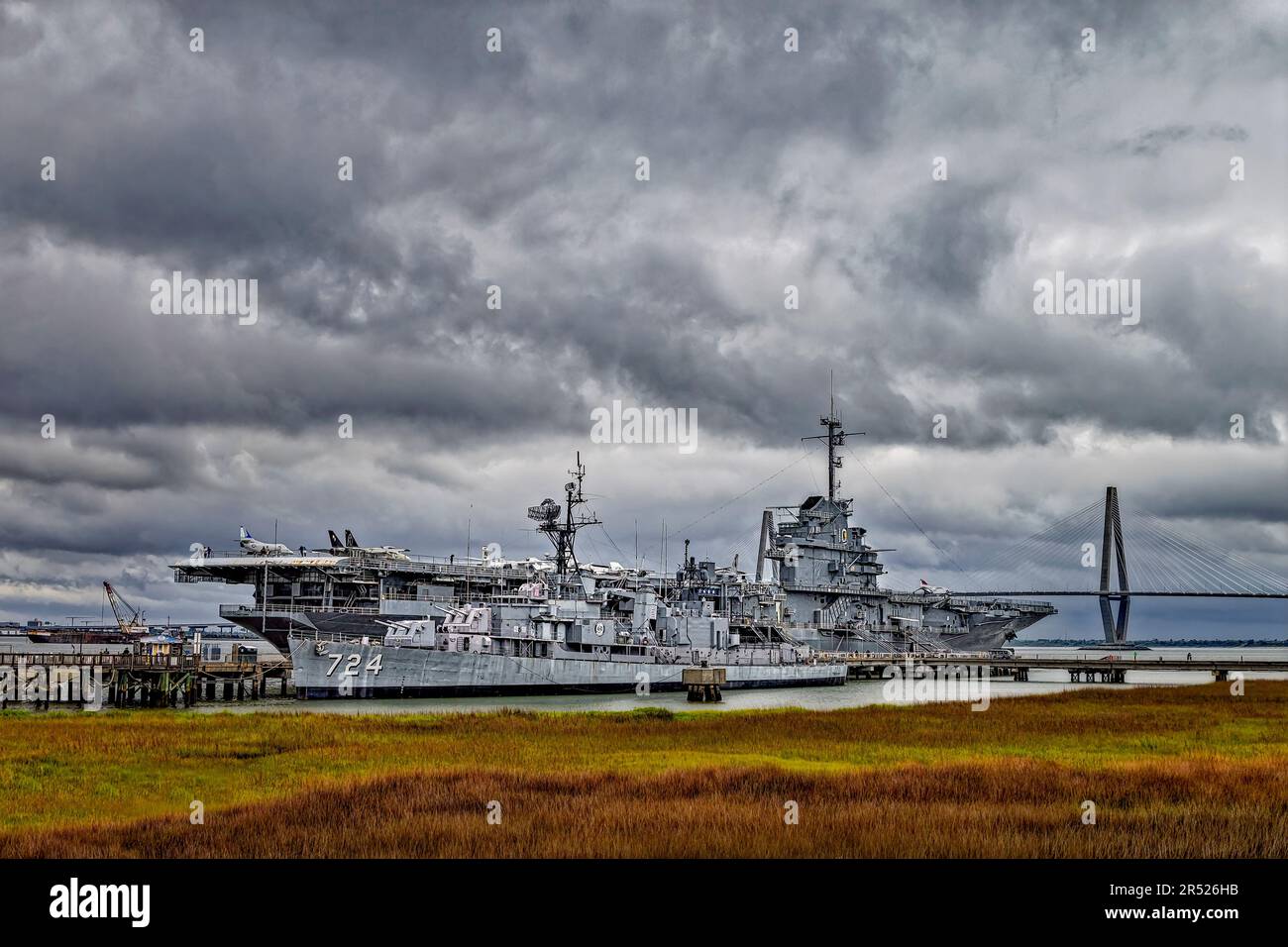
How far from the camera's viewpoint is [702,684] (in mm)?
61062

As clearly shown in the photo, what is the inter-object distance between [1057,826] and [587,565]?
78.9 metres

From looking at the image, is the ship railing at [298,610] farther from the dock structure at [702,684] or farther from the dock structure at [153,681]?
the dock structure at [702,684]

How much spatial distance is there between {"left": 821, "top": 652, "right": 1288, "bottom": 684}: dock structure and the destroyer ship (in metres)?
5.04

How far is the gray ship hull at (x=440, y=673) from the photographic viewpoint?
59469mm

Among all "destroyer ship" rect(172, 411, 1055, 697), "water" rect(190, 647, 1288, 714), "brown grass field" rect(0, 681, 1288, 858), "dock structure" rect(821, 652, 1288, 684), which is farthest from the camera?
"dock structure" rect(821, 652, 1288, 684)

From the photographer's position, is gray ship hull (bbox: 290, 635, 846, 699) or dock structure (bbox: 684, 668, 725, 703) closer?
gray ship hull (bbox: 290, 635, 846, 699)

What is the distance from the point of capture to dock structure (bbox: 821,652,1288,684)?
88.6 m

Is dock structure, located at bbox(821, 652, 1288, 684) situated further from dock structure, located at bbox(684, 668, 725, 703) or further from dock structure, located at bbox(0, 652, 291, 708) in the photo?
dock structure, located at bbox(0, 652, 291, 708)

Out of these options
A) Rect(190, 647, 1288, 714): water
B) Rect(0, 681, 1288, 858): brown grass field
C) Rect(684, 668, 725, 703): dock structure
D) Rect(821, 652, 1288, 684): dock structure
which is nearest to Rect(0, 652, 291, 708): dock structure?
Rect(190, 647, 1288, 714): water

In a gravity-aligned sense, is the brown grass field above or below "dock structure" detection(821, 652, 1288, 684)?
above
